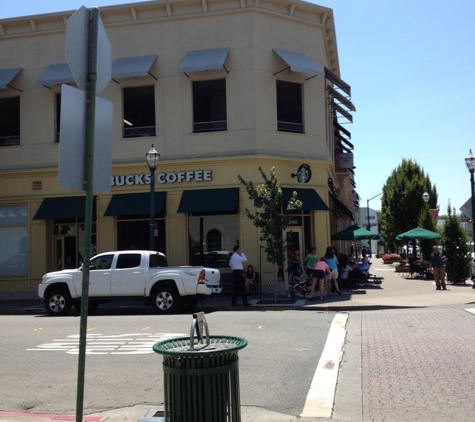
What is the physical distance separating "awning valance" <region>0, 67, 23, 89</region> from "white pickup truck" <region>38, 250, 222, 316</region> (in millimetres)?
9574

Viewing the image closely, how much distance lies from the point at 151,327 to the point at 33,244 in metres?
11.5

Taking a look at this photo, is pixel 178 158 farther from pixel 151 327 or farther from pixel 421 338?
pixel 421 338

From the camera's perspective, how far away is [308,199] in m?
20.6

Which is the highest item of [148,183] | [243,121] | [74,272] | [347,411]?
[243,121]

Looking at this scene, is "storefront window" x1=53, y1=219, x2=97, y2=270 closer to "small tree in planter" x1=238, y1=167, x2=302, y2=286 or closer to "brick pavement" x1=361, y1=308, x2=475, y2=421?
"small tree in planter" x1=238, y1=167, x2=302, y2=286

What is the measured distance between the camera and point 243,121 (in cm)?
2077

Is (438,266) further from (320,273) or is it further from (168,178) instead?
(168,178)

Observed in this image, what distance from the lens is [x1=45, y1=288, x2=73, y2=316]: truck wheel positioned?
1605 cm

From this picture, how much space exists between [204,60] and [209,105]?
Result: 1.74 metres

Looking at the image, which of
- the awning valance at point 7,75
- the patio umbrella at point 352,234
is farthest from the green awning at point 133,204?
the patio umbrella at point 352,234

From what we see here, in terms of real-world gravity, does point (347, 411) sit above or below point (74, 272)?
below

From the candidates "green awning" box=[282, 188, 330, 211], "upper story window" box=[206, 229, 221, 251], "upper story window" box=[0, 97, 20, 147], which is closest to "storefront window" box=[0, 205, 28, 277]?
"upper story window" box=[0, 97, 20, 147]

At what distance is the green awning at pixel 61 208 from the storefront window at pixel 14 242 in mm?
1206

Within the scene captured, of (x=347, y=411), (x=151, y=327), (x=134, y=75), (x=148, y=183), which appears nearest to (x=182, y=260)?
(x=148, y=183)
